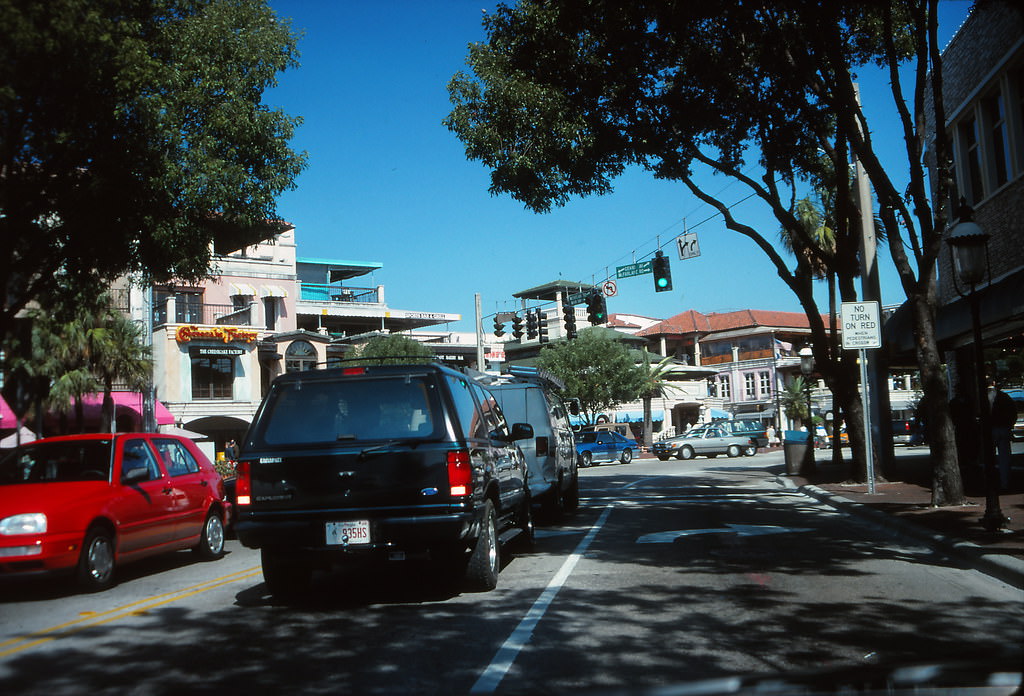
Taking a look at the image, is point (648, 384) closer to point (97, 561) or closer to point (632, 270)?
point (632, 270)

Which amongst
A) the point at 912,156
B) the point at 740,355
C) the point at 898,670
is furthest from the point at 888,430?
the point at 740,355

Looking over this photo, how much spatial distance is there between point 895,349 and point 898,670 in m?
18.9

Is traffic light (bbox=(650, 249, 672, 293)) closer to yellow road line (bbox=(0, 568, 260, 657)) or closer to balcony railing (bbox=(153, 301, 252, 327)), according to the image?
yellow road line (bbox=(0, 568, 260, 657))

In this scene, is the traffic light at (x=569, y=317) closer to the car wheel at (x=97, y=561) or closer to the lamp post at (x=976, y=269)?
the lamp post at (x=976, y=269)

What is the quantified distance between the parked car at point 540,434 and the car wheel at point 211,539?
413 cm

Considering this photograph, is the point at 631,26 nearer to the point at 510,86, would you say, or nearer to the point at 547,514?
the point at 510,86

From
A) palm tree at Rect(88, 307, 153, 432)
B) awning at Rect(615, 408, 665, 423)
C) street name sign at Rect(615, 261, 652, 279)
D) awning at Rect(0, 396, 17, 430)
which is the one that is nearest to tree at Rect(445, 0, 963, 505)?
street name sign at Rect(615, 261, 652, 279)

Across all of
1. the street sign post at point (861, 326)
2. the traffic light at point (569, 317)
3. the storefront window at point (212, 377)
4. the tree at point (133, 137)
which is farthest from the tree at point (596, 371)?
the tree at point (133, 137)

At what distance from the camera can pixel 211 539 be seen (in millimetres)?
11414

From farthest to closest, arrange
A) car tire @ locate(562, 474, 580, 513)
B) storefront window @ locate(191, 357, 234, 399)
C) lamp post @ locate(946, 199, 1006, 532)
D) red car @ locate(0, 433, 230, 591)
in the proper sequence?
storefront window @ locate(191, 357, 234, 399)
car tire @ locate(562, 474, 580, 513)
lamp post @ locate(946, 199, 1006, 532)
red car @ locate(0, 433, 230, 591)

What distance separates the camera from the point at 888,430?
1938 cm

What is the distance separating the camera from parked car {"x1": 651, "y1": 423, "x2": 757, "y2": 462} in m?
43.0

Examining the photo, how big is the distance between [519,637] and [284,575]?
2.77m

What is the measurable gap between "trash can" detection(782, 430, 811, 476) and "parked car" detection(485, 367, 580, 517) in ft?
35.7
